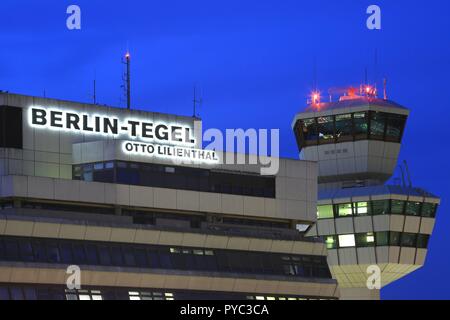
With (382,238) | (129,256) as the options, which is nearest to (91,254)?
(129,256)

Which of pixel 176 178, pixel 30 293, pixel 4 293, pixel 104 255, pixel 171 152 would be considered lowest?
pixel 30 293

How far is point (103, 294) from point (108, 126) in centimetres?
1597

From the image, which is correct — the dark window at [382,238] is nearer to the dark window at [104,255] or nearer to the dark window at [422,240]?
the dark window at [422,240]

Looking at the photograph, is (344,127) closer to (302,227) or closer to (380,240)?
(380,240)

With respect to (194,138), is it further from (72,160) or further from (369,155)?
(369,155)

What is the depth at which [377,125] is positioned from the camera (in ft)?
522

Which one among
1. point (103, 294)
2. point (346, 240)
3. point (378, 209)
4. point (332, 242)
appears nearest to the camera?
point (103, 294)

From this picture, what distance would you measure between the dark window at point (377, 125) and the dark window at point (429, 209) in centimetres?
1140

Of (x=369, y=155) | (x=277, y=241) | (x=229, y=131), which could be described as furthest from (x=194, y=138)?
(x=369, y=155)

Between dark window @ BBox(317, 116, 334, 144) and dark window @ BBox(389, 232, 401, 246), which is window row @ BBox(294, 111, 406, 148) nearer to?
dark window @ BBox(317, 116, 334, 144)

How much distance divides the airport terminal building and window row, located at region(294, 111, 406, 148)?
40.1 meters

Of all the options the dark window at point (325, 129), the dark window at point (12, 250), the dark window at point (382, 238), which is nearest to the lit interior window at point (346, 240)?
the dark window at point (382, 238)

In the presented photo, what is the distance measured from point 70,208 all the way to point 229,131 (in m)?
17.3

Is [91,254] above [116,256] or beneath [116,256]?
above
